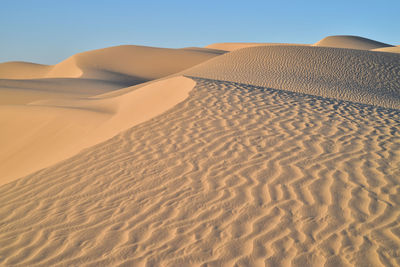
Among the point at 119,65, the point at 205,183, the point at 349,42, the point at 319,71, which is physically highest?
the point at 205,183

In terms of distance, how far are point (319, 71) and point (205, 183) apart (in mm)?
16852

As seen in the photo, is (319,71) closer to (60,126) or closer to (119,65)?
(60,126)

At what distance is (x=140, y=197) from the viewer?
4398mm

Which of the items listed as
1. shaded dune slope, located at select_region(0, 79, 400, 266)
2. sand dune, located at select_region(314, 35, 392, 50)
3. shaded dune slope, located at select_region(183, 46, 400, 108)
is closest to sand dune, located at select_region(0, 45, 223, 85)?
shaded dune slope, located at select_region(183, 46, 400, 108)

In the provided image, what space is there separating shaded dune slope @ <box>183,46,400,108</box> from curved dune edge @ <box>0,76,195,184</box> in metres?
6.64

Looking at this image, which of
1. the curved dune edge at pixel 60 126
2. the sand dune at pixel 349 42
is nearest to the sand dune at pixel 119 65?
the curved dune edge at pixel 60 126

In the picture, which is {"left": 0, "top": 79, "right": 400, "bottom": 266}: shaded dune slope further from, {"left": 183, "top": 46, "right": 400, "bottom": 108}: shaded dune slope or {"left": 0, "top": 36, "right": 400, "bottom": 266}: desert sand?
{"left": 183, "top": 46, "right": 400, "bottom": 108}: shaded dune slope

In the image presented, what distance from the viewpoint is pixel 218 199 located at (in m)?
4.19

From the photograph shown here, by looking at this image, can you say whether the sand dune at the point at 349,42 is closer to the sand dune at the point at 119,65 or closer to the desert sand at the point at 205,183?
the sand dune at the point at 119,65

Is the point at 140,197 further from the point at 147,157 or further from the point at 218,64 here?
the point at 218,64

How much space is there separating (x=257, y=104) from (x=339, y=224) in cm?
495

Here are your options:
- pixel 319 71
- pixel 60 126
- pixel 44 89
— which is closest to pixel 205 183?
pixel 60 126

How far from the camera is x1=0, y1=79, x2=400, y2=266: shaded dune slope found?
131 inches

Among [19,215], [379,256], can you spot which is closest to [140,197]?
[19,215]
